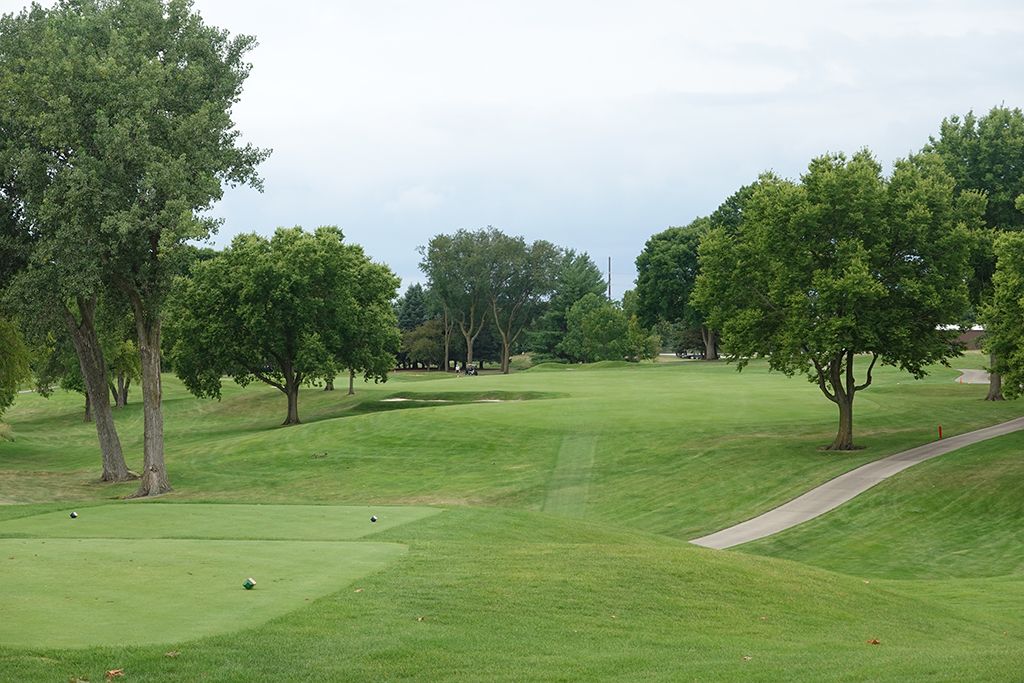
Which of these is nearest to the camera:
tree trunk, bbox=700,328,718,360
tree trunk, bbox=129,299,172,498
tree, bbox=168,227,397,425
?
tree trunk, bbox=129,299,172,498

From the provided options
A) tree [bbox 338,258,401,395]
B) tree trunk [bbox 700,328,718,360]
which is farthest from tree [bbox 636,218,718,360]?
tree [bbox 338,258,401,395]

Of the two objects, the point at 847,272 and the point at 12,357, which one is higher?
the point at 847,272

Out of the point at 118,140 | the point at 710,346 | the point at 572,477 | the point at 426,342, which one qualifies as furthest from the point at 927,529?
the point at 426,342

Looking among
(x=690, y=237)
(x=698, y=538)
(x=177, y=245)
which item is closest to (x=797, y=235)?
(x=698, y=538)

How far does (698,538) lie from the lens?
3303 cm

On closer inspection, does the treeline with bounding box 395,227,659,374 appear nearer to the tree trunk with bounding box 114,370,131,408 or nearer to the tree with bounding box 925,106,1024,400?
the tree trunk with bounding box 114,370,131,408

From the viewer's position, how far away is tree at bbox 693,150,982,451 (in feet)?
139

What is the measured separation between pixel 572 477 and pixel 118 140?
21084 mm

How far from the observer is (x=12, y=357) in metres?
45.7

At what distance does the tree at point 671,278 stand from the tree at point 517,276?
18.5 m

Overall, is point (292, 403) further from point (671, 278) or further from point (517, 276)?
point (517, 276)

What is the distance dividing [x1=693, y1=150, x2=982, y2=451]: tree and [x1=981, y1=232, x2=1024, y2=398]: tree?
661 cm

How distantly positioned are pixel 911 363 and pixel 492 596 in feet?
111

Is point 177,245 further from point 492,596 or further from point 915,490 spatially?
point 915,490
